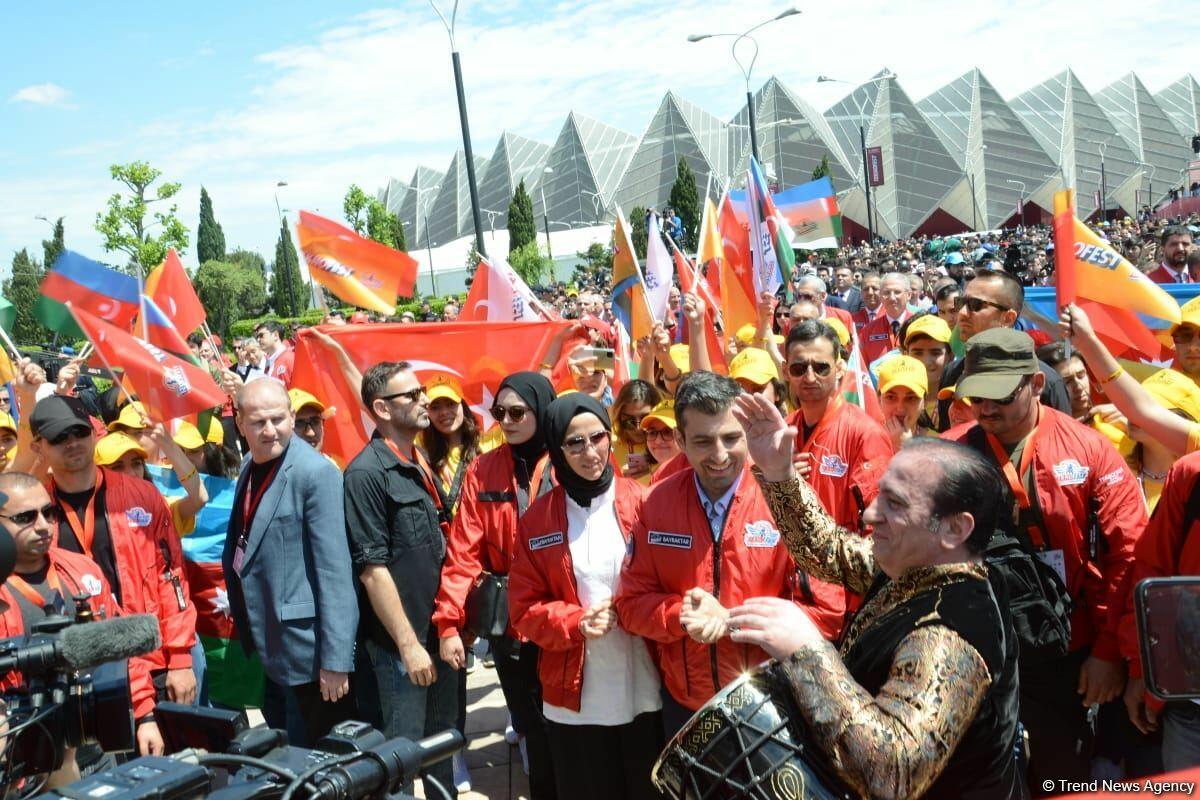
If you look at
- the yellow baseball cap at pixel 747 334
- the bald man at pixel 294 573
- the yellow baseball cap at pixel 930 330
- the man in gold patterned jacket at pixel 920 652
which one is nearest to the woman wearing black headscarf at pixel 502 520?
the bald man at pixel 294 573

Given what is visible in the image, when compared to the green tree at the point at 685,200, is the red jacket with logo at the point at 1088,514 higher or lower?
lower

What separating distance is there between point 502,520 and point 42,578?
1.66m

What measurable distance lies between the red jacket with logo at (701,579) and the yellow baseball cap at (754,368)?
4.72ft

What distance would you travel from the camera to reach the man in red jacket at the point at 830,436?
3840 millimetres

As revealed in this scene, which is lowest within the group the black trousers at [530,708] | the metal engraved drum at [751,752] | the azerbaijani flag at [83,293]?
the black trousers at [530,708]

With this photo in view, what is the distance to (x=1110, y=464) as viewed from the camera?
11.3ft

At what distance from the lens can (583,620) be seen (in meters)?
3.53

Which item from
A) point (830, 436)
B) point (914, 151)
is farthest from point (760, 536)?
point (914, 151)

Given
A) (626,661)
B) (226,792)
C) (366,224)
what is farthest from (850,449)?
(366,224)

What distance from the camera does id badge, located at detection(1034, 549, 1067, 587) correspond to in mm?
3408

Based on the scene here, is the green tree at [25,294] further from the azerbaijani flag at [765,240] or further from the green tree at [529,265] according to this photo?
the azerbaijani flag at [765,240]

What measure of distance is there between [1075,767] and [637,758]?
1.47 m

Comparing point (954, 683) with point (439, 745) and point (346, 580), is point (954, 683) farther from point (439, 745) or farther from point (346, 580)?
point (346, 580)

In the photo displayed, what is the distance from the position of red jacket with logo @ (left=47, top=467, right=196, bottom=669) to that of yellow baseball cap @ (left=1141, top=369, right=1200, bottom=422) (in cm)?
393
